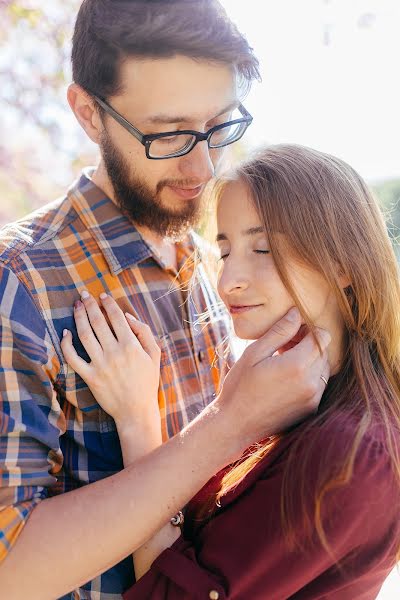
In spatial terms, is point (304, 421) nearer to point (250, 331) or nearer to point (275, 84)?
point (250, 331)

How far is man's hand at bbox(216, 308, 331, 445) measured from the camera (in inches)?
71.4

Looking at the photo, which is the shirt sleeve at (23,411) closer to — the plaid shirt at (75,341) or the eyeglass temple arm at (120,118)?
the plaid shirt at (75,341)

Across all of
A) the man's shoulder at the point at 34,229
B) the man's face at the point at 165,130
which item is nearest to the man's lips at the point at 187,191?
the man's face at the point at 165,130

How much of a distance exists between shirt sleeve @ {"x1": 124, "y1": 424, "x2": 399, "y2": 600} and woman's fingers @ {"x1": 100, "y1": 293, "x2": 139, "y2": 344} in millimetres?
571

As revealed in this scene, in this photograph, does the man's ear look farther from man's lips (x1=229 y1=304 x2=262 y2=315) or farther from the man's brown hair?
man's lips (x1=229 y1=304 x2=262 y2=315)

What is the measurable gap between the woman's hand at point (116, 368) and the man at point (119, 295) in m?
0.05

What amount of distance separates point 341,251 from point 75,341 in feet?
2.64

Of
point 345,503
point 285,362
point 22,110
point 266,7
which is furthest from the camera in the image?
point 22,110

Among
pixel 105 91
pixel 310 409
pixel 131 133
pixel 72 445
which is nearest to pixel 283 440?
pixel 310 409

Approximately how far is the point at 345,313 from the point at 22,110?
4619mm

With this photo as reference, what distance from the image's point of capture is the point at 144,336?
7.25 feet

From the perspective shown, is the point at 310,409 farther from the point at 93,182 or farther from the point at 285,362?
the point at 93,182

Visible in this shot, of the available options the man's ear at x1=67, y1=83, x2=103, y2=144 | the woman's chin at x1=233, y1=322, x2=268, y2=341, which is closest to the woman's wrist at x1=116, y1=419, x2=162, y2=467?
the woman's chin at x1=233, y1=322, x2=268, y2=341

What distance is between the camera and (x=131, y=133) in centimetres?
235
